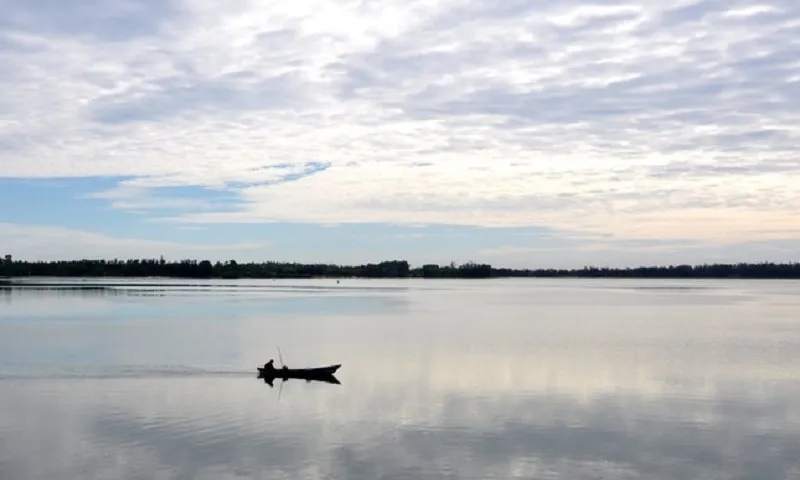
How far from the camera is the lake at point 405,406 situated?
1546 cm

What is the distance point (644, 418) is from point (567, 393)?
12.5 feet

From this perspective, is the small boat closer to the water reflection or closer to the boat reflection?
the boat reflection

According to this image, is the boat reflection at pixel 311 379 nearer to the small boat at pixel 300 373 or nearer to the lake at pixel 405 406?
the small boat at pixel 300 373

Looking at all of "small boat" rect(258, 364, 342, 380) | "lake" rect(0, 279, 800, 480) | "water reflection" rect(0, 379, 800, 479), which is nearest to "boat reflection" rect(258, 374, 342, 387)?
"small boat" rect(258, 364, 342, 380)

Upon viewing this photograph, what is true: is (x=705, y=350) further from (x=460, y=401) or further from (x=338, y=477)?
(x=338, y=477)

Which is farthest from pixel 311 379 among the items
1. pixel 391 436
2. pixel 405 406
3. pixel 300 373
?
pixel 391 436

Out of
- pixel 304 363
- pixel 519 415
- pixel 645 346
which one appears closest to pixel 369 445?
pixel 519 415

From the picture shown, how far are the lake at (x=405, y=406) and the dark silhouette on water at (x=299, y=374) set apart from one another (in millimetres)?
551

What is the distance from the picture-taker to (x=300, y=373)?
27.0 metres

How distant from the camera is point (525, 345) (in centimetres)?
3669

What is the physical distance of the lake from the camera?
15.5 meters

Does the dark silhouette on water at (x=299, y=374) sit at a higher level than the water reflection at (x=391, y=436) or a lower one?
higher

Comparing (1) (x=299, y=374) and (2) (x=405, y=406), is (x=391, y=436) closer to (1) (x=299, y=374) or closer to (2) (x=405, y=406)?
(2) (x=405, y=406)

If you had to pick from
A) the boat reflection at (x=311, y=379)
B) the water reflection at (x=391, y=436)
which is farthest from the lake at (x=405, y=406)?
the boat reflection at (x=311, y=379)
